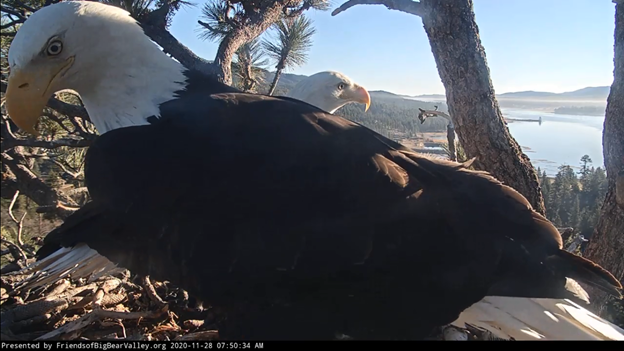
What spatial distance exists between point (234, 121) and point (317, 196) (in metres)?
0.45

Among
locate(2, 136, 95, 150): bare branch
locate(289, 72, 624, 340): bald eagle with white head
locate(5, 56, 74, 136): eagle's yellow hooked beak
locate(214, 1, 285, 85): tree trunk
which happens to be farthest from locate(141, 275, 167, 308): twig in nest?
locate(289, 72, 624, 340): bald eagle with white head

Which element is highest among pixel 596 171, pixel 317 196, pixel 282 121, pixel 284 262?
pixel 282 121

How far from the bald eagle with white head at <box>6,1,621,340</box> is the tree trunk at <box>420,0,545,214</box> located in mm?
985

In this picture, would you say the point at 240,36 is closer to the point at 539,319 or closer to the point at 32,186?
the point at 32,186

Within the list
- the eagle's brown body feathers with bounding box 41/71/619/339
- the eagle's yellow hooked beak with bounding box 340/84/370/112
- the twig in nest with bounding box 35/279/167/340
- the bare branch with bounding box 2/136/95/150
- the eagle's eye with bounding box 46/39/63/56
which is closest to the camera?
the eagle's brown body feathers with bounding box 41/71/619/339

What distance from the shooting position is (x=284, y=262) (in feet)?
5.94

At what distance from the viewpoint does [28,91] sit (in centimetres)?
192

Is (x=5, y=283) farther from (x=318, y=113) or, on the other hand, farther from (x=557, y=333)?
(x=557, y=333)

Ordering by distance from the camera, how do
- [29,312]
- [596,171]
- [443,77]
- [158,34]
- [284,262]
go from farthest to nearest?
[596,171], [158,34], [443,77], [29,312], [284,262]

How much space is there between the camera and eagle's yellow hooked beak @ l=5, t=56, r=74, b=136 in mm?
1907

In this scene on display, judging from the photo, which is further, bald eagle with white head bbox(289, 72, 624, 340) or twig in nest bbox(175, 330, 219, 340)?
twig in nest bbox(175, 330, 219, 340)

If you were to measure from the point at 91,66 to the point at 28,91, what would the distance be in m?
0.26

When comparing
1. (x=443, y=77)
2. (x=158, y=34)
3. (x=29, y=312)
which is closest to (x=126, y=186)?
(x=29, y=312)

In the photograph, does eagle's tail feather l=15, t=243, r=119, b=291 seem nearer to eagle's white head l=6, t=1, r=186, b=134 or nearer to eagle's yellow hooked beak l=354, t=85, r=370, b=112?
eagle's white head l=6, t=1, r=186, b=134
